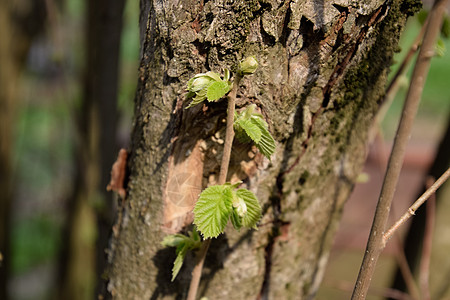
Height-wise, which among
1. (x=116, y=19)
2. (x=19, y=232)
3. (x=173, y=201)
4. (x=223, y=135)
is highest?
(x=116, y=19)

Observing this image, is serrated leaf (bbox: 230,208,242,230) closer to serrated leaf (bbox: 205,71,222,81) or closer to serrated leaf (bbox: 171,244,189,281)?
serrated leaf (bbox: 171,244,189,281)

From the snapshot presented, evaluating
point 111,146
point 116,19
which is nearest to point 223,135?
point 116,19

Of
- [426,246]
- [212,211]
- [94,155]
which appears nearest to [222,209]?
[212,211]

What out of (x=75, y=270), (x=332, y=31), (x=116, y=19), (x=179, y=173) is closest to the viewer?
(x=332, y=31)

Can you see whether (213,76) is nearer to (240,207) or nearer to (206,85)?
(206,85)

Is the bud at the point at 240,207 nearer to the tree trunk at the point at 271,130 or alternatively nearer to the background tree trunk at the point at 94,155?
the tree trunk at the point at 271,130

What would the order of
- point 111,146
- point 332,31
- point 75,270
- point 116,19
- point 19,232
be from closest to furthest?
point 332,31 < point 116,19 < point 111,146 < point 75,270 < point 19,232

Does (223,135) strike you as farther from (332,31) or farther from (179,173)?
(332,31)

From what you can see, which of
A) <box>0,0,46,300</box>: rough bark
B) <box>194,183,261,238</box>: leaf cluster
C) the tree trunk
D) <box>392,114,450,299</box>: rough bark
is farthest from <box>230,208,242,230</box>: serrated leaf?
<box>0,0,46,300</box>: rough bark
